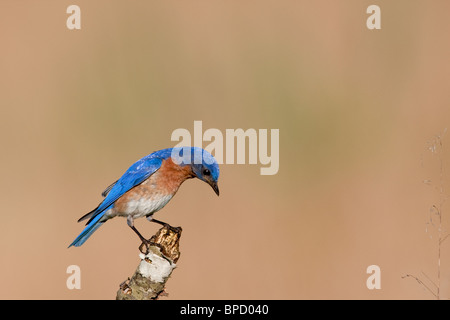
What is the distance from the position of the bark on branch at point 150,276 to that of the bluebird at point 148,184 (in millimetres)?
989

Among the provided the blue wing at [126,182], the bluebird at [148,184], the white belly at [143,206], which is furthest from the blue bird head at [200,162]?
the white belly at [143,206]

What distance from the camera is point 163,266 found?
336cm

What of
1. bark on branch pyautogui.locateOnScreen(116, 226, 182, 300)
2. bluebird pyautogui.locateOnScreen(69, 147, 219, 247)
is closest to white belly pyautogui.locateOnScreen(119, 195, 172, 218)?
bluebird pyautogui.locateOnScreen(69, 147, 219, 247)

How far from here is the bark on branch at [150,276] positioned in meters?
3.31

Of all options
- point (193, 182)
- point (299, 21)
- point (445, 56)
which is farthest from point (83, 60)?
point (445, 56)

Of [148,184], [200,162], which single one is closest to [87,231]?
[148,184]

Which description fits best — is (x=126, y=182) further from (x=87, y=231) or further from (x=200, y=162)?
(x=200, y=162)

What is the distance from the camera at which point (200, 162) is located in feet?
14.1

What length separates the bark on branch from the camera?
331cm

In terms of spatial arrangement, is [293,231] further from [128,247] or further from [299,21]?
[299,21]
